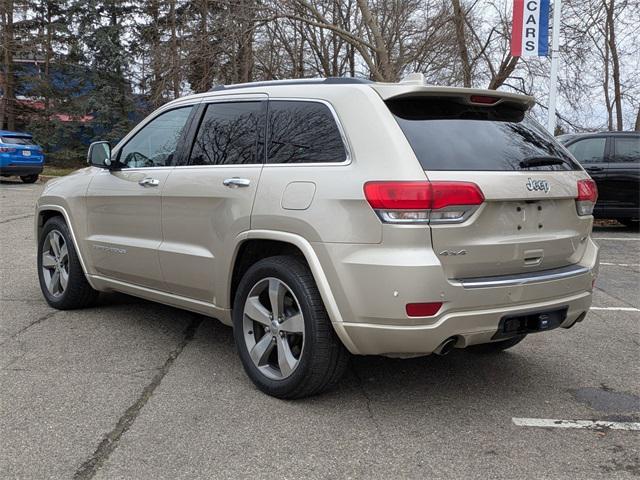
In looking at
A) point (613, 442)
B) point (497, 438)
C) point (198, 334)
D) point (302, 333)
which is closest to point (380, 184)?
point (302, 333)

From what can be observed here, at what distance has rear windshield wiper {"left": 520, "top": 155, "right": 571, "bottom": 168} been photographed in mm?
3527

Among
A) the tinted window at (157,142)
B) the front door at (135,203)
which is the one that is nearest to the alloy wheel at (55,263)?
the front door at (135,203)

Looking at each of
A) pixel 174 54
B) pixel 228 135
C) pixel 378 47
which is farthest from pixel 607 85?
pixel 228 135

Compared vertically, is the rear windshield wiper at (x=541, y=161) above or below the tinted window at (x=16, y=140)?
below

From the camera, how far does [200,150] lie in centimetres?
430

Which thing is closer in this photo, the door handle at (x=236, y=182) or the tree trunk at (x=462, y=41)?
the door handle at (x=236, y=182)

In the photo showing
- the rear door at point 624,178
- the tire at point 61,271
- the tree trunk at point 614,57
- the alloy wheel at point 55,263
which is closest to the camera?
the tire at point 61,271

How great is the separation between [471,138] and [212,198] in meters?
1.61

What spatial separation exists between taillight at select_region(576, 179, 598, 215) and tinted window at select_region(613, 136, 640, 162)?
27.9ft

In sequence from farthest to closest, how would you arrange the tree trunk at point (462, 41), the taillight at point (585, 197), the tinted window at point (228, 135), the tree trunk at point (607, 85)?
1. the tree trunk at point (607, 85)
2. the tree trunk at point (462, 41)
3. the tinted window at point (228, 135)
4. the taillight at point (585, 197)

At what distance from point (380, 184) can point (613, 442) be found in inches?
68.9

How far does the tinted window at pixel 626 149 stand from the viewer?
1150 cm

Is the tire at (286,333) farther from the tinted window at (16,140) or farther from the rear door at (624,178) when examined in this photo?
the tinted window at (16,140)

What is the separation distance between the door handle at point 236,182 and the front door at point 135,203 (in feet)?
2.37
